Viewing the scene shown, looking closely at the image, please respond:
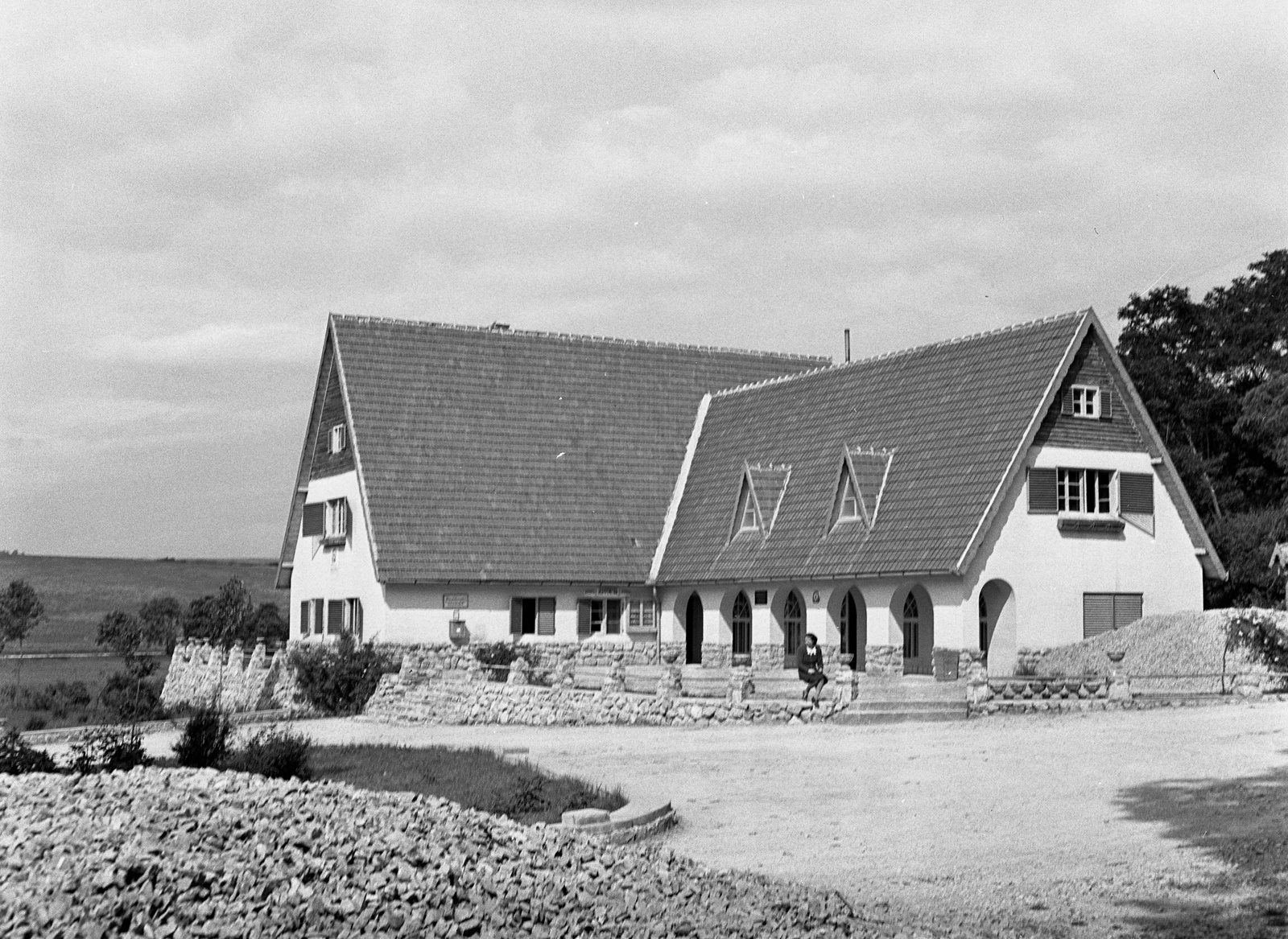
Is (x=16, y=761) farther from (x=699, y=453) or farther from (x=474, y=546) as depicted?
(x=699, y=453)

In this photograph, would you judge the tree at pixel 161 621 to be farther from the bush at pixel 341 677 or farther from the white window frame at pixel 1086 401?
the white window frame at pixel 1086 401

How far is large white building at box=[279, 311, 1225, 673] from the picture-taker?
38.9 meters

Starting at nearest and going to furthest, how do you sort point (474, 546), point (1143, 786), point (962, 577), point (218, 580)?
point (1143, 786) → point (962, 577) → point (474, 546) → point (218, 580)

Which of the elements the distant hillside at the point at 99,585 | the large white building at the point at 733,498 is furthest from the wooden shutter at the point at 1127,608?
the distant hillside at the point at 99,585

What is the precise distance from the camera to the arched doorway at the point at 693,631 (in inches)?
1882

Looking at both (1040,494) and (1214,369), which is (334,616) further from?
(1214,369)

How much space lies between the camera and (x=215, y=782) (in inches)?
497

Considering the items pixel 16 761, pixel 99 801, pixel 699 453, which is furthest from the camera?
pixel 699 453

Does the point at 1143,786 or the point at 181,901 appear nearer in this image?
the point at 181,901

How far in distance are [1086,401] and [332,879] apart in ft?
107

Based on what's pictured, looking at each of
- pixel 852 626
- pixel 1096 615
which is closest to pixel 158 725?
pixel 852 626

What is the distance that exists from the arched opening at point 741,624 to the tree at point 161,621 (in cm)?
5064

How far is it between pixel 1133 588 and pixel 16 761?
1124 inches

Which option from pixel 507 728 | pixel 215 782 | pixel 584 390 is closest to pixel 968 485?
pixel 507 728
